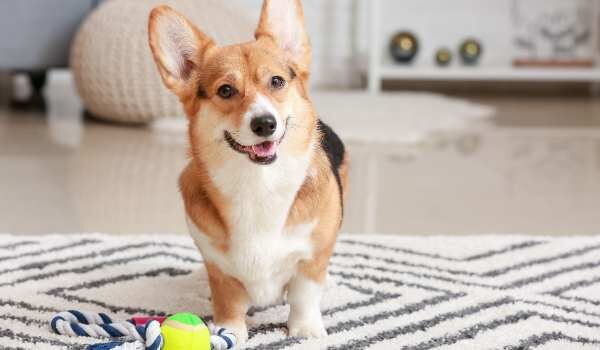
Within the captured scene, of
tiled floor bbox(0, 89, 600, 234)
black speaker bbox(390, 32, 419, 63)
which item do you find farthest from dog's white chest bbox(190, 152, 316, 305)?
black speaker bbox(390, 32, 419, 63)

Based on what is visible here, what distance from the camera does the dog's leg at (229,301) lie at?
121 centimetres

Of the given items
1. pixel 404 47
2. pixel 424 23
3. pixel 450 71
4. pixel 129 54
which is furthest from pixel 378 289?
pixel 424 23

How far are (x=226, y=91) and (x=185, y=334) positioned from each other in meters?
0.32

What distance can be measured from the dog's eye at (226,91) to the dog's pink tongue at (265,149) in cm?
9

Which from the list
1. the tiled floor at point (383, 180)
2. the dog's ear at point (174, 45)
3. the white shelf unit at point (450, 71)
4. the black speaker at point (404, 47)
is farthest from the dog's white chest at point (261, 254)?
the black speaker at point (404, 47)

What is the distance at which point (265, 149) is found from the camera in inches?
44.5

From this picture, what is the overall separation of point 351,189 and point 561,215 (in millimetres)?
538

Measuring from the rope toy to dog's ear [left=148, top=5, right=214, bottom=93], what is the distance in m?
0.33

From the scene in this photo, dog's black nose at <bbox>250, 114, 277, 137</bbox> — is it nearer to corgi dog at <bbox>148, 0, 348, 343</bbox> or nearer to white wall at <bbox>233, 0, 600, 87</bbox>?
corgi dog at <bbox>148, 0, 348, 343</bbox>

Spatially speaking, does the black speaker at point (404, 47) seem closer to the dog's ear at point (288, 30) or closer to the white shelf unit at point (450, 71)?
the white shelf unit at point (450, 71)

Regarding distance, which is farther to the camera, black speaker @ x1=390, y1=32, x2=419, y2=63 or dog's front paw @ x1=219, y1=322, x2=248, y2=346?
black speaker @ x1=390, y1=32, x2=419, y2=63

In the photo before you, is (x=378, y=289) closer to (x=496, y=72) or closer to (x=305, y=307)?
(x=305, y=307)

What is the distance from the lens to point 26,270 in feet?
4.97

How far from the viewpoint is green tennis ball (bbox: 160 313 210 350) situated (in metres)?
1.08
